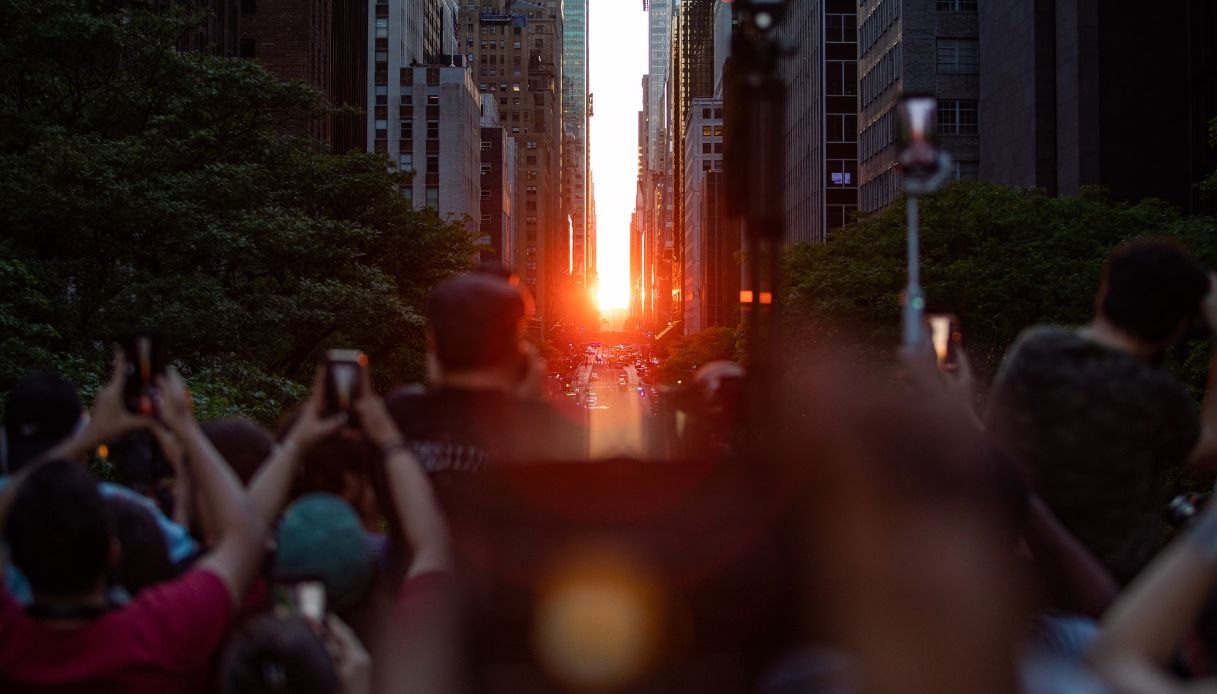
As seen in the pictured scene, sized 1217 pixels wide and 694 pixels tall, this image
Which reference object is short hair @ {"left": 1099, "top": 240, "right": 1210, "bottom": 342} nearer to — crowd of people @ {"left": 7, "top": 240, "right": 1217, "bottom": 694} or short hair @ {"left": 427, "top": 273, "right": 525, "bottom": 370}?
crowd of people @ {"left": 7, "top": 240, "right": 1217, "bottom": 694}

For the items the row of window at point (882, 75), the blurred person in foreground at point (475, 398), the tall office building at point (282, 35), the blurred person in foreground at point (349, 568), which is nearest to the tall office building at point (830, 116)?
the row of window at point (882, 75)

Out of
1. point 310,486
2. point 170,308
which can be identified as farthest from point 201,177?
point 310,486

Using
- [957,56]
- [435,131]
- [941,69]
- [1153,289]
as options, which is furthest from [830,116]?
[1153,289]

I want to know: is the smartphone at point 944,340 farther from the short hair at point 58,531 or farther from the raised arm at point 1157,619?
the short hair at point 58,531

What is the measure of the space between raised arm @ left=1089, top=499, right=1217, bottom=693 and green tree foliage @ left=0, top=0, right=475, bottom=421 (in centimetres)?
1899

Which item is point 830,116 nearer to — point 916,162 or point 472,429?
point 916,162

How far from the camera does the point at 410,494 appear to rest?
3.47 meters

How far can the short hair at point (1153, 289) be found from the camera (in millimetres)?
3850

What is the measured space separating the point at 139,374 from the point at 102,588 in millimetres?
687

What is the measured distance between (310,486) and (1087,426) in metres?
2.60

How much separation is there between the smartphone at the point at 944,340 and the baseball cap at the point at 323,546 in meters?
2.18

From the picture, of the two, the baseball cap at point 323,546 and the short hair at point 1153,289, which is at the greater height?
the short hair at point 1153,289

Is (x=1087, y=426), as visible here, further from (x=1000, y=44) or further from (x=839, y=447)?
(x=1000, y=44)

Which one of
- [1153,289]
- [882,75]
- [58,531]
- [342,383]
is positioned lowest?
[58,531]
